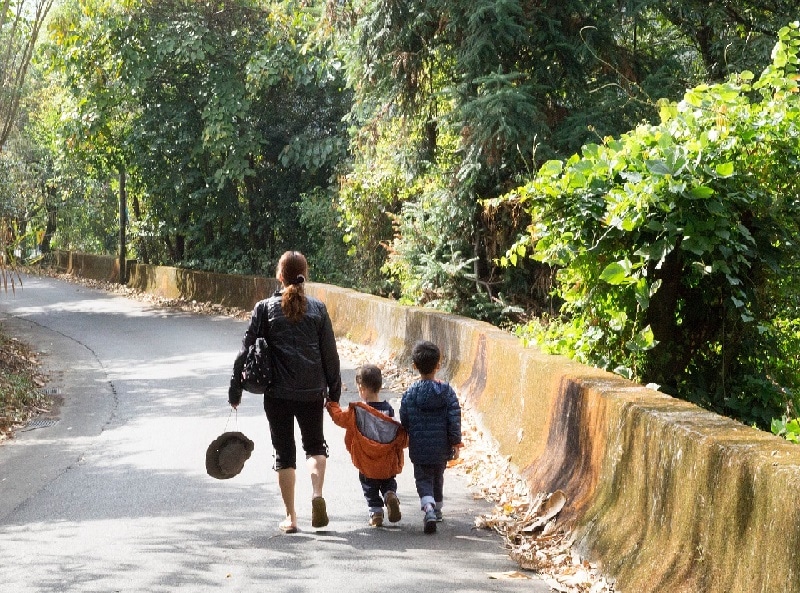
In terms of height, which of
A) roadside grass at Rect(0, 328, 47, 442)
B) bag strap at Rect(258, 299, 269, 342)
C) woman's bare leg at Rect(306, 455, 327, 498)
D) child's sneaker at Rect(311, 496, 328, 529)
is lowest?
roadside grass at Rect(0, 328, 47, 442)

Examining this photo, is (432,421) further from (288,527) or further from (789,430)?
(789,430)

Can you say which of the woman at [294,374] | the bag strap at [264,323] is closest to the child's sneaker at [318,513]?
the woman at [294,374]

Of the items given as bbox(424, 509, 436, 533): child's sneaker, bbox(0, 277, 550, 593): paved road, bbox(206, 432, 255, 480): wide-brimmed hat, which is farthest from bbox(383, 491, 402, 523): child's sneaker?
bbox(206, 432, 255, 480): wide-brimmed hat

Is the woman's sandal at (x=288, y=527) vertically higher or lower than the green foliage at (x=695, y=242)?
lower

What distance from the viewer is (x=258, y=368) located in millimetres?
7426

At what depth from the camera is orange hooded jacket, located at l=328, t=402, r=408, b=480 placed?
24.8ft

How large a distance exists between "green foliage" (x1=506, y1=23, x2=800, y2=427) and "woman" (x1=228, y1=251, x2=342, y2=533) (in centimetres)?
202

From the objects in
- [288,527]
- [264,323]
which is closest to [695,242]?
[264,323]

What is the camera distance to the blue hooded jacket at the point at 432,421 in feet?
24.8

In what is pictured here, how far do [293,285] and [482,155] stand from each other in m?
8.90

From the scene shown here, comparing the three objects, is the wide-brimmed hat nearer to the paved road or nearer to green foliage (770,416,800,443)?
the paved road

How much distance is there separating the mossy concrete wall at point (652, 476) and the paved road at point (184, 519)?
22.7 inches

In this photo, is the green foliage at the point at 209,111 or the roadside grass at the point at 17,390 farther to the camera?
the green foliage at the point at 209,111

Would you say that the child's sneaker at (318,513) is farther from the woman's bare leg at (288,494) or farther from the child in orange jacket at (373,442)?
the child in orange jacket at (373,442)
